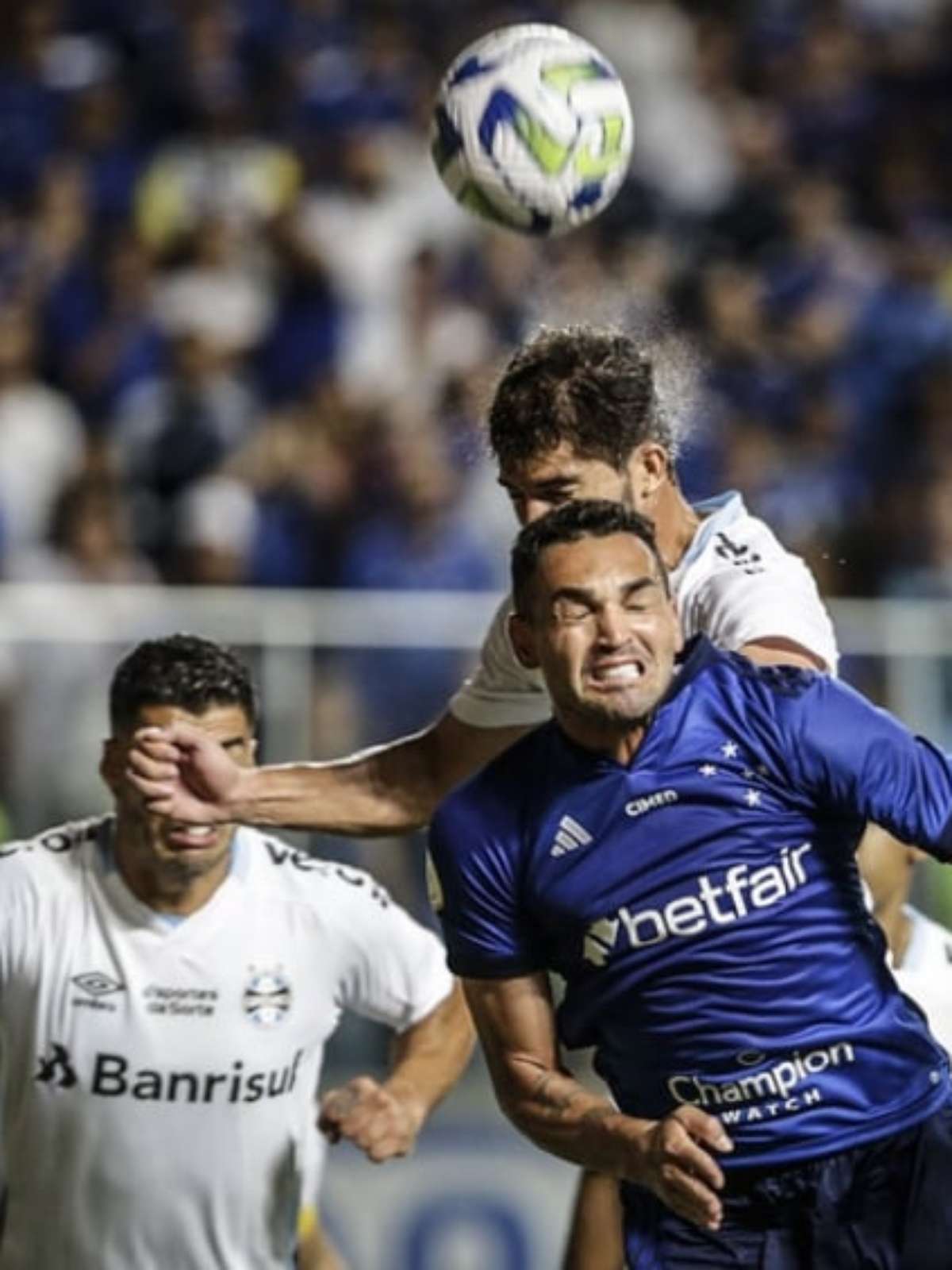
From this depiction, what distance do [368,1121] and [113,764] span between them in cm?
84

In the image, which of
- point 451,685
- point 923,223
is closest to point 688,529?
point 451,685

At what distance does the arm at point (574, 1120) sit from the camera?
376 centimetres

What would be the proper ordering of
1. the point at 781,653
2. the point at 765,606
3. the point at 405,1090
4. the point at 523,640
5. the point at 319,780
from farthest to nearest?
the point at 405,1090 < the point at 319,780 < the point at 765,606 < the point at 781,653 < the point at 523,640

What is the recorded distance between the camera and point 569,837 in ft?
13.7

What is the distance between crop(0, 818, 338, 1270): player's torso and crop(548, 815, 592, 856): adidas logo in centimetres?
149

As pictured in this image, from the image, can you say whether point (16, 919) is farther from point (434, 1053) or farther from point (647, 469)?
point (647, 469)

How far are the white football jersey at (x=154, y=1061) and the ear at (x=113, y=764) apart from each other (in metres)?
0.40

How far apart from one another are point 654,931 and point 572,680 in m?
0.41

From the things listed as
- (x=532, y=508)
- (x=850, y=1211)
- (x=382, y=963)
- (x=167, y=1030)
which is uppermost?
(x=532, y=508)

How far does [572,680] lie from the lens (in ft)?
13.4

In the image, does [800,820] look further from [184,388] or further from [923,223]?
[923,223]

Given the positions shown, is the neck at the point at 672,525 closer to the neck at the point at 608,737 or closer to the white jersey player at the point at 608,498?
the white jersey player at the point at 608,498

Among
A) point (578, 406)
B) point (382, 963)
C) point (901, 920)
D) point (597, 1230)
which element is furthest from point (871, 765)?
point (597, 1230)

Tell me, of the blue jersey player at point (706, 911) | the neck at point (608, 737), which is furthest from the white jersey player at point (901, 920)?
the neck at point (608, 737)
